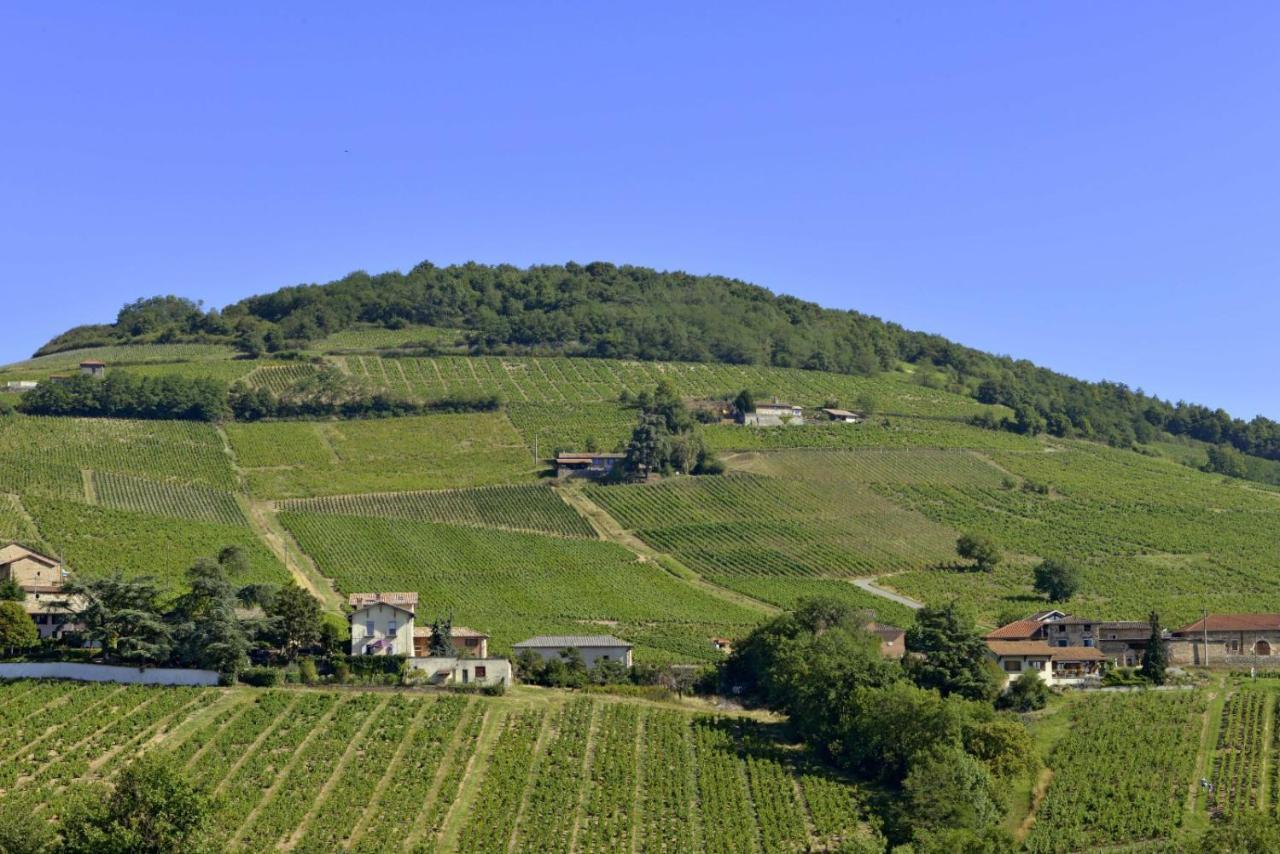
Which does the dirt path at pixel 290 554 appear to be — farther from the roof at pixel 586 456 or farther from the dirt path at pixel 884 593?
the dirt path at pixel 884 593

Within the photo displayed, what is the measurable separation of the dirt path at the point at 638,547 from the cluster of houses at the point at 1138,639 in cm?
1553

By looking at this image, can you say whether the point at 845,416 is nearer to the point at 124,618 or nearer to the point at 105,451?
the point at 105,451

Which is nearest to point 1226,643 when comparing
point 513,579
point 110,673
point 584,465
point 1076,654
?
point 1076,654

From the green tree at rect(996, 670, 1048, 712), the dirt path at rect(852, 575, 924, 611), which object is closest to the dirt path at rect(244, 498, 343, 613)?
the dirt path at rect(852, 575, 924, 611)

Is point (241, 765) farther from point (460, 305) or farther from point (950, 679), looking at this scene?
point (460, 305)

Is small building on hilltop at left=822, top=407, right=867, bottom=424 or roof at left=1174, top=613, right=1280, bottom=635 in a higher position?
small building on hilltop at left=822, top=407, right=867, bottom=424

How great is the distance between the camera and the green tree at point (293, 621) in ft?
221

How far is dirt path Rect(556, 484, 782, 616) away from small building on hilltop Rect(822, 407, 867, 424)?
104 ft

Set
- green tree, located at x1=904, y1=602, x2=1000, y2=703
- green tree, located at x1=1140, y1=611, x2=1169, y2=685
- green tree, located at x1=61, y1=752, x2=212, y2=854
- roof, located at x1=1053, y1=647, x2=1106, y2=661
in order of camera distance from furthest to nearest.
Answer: roof, located at x1=1053, y1=647, x2=1106, y2=661 → green tree, located at x1=1140, y1=611, x2=1169, y2=685 → green tree, located at x1=904, y1=602, x2=1000, y2=703 → green tree, located at x1=61, y1=752, x2=212, y2=854

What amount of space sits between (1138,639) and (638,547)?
116 feet

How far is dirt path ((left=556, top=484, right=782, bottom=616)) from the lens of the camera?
92.8 m

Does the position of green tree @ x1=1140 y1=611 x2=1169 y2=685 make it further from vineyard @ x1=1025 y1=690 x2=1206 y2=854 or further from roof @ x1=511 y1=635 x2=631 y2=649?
roof @ x1=511 y1=635 x2=631 y2=649

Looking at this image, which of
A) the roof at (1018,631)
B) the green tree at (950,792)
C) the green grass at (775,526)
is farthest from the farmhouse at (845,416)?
the green tree at (950,792)

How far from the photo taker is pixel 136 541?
3514 inches
